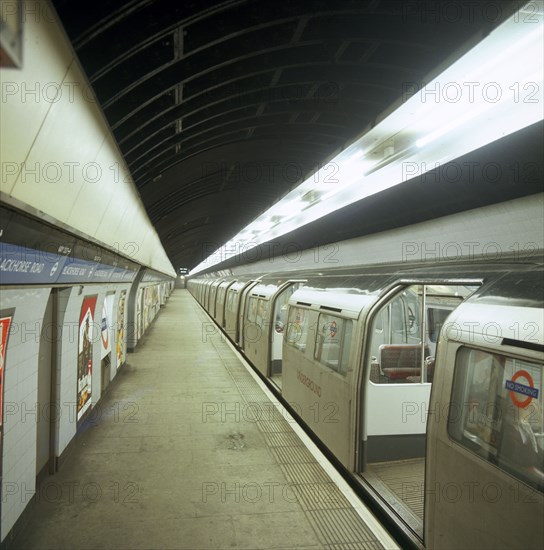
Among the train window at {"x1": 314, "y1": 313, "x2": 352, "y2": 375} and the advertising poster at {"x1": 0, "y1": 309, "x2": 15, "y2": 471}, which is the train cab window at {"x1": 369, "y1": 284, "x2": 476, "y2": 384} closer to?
the train window at {"x1": 314, "y1": 313, "x2": 352, "y2": 375}

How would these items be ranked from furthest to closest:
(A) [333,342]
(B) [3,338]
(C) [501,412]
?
(A) [333,342]
(B) [3,338]
(C) [501,412]

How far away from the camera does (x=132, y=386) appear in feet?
25.3

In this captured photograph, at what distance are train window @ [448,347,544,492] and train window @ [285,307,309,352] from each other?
3.12m

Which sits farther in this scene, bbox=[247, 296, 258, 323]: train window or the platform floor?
bbox=[247, 296, 258, 323]: train window

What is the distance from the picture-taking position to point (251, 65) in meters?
3.77

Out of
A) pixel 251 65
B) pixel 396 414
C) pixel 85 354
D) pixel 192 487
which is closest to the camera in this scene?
pixel 251 65

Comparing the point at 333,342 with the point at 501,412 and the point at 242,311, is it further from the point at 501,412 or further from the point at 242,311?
the point at 242,311

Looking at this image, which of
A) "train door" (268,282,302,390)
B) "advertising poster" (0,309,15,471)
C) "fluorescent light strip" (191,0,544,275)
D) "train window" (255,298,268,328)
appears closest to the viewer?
"fluorescent light strip" (191,0,544,275)

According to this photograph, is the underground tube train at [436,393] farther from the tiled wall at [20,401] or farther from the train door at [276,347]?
the tiled wall at [20,401]

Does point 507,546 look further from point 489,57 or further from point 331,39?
point 331,39

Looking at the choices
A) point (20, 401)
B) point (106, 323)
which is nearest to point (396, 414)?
point (20, 401)

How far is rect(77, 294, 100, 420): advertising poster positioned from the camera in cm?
510

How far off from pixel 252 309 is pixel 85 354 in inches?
215

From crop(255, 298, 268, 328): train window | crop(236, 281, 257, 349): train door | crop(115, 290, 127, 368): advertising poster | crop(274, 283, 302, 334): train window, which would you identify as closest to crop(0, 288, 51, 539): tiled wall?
crop(115, 290, 127, 368): advertising poster
